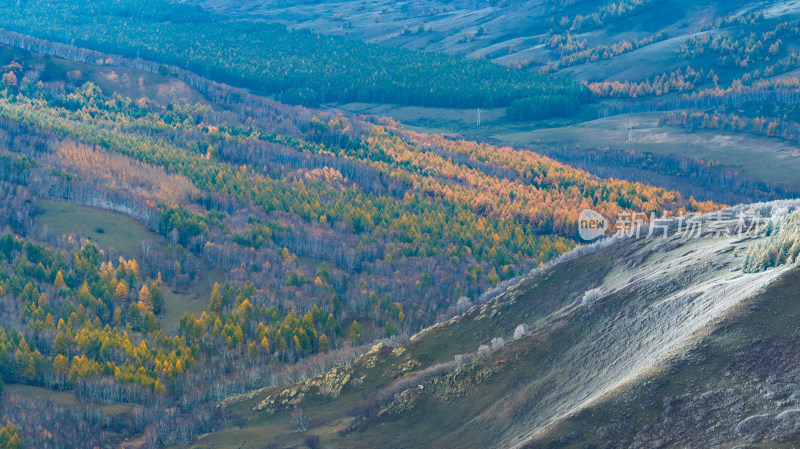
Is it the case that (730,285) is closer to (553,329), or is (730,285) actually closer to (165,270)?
(553,329)

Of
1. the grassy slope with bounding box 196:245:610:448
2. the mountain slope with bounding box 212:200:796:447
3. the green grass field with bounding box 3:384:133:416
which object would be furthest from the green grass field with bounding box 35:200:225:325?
the grassy slope with bounding box 196:245:610:448

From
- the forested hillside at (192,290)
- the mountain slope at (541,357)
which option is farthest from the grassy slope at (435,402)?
the forested hillside at (192,290)

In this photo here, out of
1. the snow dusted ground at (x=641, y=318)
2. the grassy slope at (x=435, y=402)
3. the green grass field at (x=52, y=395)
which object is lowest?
the green grass field at (x=52, y=395)

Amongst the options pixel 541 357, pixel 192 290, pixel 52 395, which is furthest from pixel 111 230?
pixel 541 357

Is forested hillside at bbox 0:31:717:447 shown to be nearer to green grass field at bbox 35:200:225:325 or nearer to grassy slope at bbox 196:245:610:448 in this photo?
green grass field at bbox 35:200:225:325

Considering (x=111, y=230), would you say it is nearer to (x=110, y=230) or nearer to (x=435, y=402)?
(x=110, y=230)

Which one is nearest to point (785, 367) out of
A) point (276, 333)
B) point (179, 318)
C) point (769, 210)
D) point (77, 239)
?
point (769, 210)

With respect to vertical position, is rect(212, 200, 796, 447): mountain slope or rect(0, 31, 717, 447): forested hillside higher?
rect(212, 200, 796, 447): mountain slope

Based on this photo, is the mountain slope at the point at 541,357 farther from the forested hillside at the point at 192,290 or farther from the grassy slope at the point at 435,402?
the forested hillside at the point at 192,290
